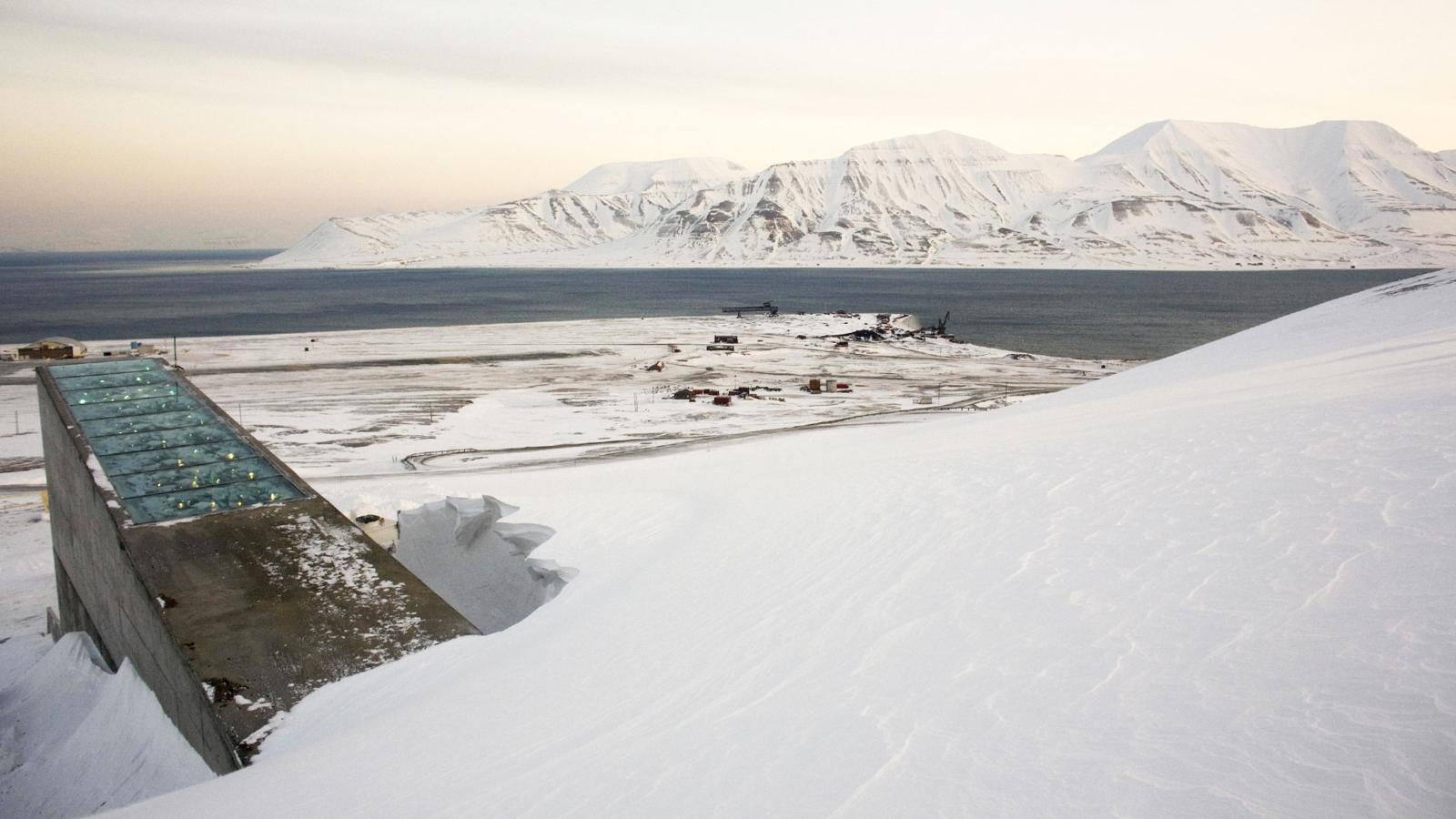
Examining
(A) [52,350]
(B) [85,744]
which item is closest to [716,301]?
(A) [52,350]

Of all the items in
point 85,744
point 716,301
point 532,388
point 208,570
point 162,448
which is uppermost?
point 716,301

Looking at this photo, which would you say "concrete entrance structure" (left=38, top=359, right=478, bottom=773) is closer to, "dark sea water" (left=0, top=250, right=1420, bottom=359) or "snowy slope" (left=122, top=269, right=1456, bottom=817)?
"snowy slope" (left=122, top=269, right=1456, bottom=817)

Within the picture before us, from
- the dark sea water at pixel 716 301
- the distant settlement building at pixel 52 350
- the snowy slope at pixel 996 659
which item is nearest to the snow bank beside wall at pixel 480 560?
the snowy slope at pixel 996 659

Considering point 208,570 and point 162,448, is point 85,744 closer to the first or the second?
point 208,570

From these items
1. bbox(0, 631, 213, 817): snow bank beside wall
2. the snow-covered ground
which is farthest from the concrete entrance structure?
the snow-covered ground

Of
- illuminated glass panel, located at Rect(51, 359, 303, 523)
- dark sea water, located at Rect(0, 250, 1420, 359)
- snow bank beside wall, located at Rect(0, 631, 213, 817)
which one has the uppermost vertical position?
dark sea water, located at Rect(0, 250, 1420, 359)

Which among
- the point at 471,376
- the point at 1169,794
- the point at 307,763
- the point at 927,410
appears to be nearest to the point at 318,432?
the point at 471,376

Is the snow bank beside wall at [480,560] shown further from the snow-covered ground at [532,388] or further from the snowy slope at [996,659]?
the snow-covered ground at [532,388]

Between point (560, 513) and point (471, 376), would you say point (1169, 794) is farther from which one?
point (471, 376)
